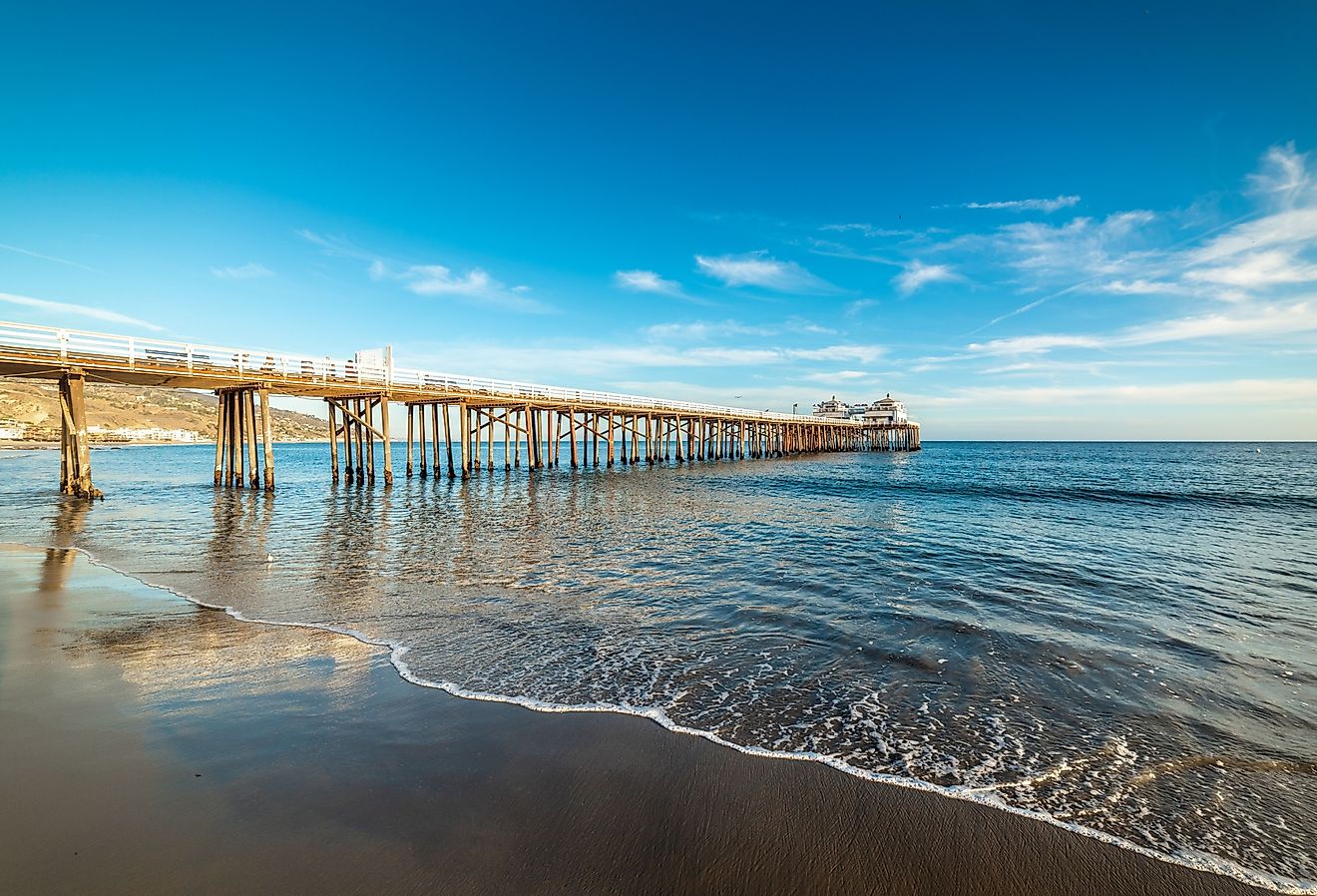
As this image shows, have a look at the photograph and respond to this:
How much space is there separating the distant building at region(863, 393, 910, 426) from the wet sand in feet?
314

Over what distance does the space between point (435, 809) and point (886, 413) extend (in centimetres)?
9833

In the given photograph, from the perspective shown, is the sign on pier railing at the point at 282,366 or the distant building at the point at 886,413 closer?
the sign on pier railing at the point at 282,366

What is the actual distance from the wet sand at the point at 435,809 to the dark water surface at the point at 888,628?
1.54ft

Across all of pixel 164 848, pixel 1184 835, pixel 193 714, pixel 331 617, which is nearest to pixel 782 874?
pixel 1184 835

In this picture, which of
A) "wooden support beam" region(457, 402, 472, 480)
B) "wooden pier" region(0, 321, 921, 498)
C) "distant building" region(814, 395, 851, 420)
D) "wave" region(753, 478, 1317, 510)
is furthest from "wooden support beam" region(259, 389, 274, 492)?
"distant building" region(814, 395, 851, 420)

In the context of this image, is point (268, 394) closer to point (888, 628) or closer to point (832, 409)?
point (888, 628)

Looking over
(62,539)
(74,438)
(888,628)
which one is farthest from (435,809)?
(74,438)

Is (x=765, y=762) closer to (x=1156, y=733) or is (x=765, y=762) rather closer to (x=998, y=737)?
(x=998, y=737)

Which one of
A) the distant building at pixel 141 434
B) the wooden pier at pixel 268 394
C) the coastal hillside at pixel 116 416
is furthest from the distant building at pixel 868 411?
the distant building at pixel 141 434

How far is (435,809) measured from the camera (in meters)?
3.14

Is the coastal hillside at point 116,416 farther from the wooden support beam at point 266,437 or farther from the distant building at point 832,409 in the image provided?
the distant building at point 832,409

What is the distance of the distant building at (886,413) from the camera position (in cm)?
9244

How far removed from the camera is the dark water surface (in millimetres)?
3818

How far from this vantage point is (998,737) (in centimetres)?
429
